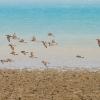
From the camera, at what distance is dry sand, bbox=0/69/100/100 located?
10391 mm

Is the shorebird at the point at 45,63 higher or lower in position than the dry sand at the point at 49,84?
higher

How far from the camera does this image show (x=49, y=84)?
37.0 ft

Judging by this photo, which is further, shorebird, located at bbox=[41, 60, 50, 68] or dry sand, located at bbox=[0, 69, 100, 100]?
shorebird, located at bbox=[41, 60, 50, 68]

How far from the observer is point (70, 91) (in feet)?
35.1

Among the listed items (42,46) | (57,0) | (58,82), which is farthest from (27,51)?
(57,0)

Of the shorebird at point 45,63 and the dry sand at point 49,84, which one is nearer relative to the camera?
the dry sand at point 49,84

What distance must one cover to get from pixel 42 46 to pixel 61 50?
569 millimetres

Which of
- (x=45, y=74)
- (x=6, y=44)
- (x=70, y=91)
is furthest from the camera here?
(x=6, y=44)

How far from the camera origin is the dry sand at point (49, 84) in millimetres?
10391

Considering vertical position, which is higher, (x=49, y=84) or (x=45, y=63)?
(x=45, y=63)

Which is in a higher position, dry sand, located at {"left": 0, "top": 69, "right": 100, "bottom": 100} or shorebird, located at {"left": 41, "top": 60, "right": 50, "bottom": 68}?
shorebird, located at {"left": 41, "top": 60, "right": 50, "bottom": 68}

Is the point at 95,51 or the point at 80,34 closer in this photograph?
the point at 95,51

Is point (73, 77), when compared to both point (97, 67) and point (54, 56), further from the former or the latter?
point (54, 56)

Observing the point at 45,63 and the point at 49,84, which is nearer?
the point at 49,84
